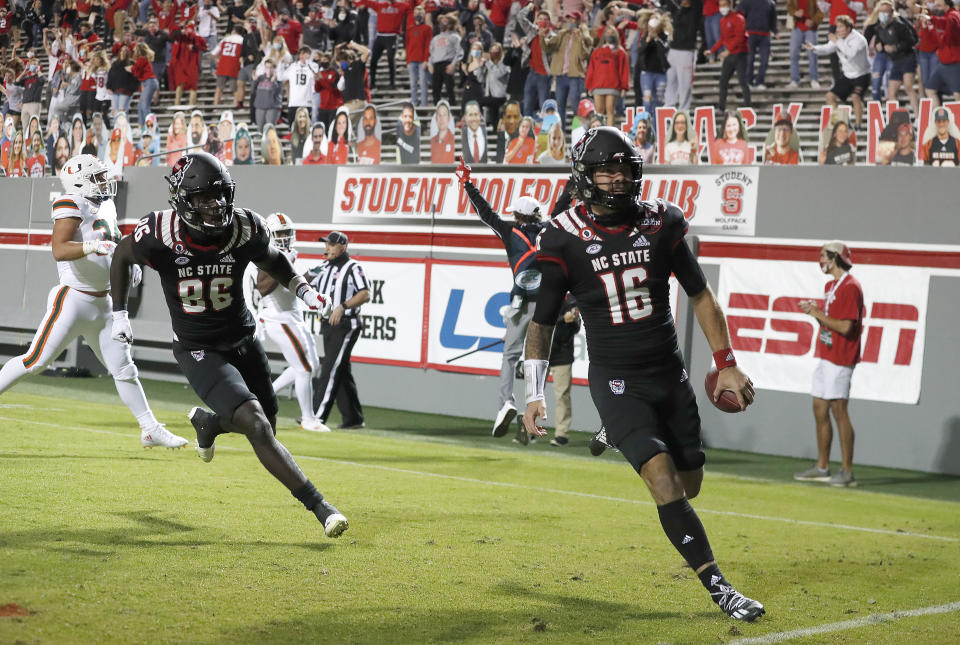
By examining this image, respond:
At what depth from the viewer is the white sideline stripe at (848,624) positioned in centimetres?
588

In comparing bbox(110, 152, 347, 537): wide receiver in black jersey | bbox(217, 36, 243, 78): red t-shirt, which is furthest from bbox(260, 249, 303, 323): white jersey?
bbox(217, 36, 243, 78): red t-shirt

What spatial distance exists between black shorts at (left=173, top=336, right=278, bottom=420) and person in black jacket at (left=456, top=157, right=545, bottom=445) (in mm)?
5163

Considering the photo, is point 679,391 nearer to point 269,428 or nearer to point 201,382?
point 269,428

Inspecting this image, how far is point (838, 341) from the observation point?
40.6ft

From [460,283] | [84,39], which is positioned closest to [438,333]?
[460,283]

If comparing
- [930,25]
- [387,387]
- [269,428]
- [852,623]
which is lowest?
[387,387]

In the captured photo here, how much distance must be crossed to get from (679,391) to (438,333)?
11456 millimetres

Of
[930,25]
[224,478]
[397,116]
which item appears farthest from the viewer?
[397,116]

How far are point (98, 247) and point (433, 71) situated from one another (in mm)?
11837

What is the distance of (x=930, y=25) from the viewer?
16.5 m

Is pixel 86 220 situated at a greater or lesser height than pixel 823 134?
lesser

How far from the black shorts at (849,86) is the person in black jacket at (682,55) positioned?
2064 mm

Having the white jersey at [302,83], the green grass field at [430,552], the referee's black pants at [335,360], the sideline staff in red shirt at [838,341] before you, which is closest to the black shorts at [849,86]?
the sideline staff in red shirt at [838,341]

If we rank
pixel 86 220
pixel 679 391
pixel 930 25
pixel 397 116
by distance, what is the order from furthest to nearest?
pixel 397 116 < pixel 930 25 < pixel 86 220 < pixel 679 391
